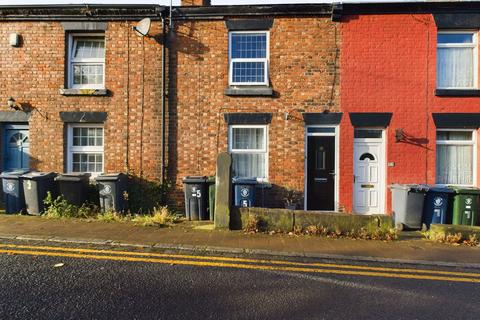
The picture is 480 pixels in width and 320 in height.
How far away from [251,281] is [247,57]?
6.66 meters

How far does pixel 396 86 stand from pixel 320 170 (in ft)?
10.1

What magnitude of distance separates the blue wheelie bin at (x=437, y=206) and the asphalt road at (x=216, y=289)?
3088 millimetres

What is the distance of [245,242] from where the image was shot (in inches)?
233

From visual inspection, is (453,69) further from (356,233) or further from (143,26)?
(143,26)

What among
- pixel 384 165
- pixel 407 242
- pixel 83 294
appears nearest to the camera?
pixel 83 294

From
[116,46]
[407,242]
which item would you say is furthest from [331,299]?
[116,46]

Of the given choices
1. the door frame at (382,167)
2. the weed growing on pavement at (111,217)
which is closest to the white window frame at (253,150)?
the door frame at (382,167)

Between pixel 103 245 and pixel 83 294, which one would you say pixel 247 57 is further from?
pixel 83 294

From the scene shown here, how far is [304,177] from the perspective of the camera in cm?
880

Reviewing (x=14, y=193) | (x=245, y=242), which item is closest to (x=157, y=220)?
(x=245, y=242)

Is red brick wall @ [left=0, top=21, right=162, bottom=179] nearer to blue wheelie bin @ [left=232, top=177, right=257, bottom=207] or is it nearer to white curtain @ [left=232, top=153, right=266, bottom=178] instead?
white curtain @ [left=232, top=153, right=266, bottom=178]

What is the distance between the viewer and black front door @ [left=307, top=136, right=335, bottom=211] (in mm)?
8859

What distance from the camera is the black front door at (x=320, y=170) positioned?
886 centimetres

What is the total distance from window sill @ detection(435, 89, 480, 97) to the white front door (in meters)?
1.80
